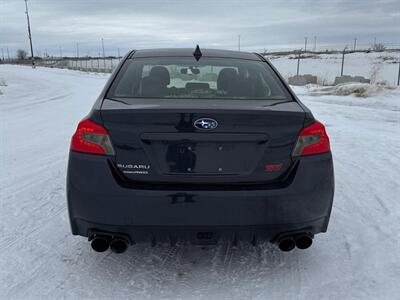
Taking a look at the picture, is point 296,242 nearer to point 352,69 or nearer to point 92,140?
point 92,140

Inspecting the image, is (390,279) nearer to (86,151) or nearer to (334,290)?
(334,290)

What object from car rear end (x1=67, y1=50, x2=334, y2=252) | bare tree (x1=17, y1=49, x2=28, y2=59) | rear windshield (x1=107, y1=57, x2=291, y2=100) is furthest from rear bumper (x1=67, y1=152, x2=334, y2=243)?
bare tree (x1=17, y1=49, x2=28, y2=59)

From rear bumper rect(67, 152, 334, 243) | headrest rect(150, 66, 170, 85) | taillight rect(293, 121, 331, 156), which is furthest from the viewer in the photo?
headrest rect(150, 66, 170, 85)

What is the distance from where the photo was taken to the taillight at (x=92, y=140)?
2.57 m

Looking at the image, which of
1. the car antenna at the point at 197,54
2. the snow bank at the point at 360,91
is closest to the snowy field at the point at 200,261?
the car antenna at the point at 197,54

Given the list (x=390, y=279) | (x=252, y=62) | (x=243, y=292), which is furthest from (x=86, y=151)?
(x=390, y=279)

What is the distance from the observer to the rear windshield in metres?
3.11

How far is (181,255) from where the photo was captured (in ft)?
10.7

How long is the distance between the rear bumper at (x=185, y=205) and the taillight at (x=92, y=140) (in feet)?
0.16

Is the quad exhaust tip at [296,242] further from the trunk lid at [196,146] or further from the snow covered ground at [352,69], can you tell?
the snow covered ground at [352,69]

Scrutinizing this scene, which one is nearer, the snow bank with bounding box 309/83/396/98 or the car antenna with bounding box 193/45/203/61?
the car antenna with bounding box 193/45/203/61

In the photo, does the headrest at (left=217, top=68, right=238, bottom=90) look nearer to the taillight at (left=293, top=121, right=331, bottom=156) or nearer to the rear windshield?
the rear windshield

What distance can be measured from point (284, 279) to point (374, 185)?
2.47 meters

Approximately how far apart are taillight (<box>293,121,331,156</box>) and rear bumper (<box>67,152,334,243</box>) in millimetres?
55
